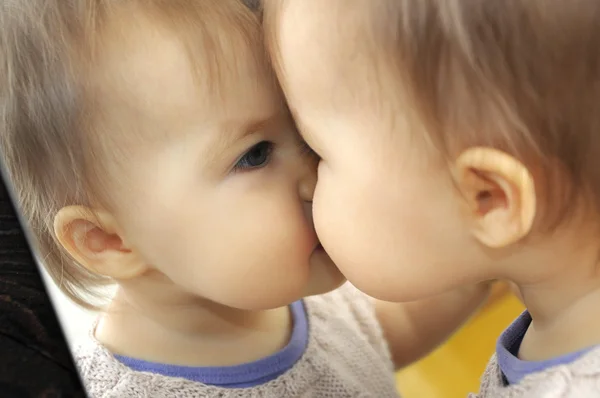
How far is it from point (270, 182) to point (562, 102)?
23 centimetres

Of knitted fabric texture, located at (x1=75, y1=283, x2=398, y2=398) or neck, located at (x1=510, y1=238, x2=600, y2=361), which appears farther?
knitted fabric texture, located at (x1=75, y1=283, x2=398, y2=398)

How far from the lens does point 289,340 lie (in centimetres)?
65

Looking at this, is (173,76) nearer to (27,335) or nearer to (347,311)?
(27,335)

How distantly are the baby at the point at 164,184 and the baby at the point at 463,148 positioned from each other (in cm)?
2

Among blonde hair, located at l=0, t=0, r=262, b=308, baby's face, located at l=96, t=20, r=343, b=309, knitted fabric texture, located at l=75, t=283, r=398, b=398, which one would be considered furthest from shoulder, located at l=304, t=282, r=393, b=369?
blonde hair, located at l=0, t=0, r=262, b=308

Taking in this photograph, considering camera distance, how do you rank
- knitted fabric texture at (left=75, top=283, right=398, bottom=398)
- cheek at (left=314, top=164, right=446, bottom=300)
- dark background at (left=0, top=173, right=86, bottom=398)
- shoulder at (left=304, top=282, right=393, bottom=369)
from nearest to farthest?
1. dark background at (left=0, top=173, right=86, bottom=398)
2. cheek at (left=314, top=164, right=446, bottom=300)
3. knitted fabric texture at (left=75, top=283, right=398, bottom=398)
4. shoulder at (left=304, top=282, right=393, bottom=369)

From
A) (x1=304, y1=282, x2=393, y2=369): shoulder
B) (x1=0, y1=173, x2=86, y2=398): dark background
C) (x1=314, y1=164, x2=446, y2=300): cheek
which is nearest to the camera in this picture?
(x1=0, y1=173, x2=86, y2=398): dark background

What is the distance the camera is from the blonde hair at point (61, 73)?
43 cm

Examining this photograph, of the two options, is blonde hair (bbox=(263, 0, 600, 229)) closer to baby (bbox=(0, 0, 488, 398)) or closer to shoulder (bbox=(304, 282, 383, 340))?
baby (bbox=(0, 0, 488, 398))

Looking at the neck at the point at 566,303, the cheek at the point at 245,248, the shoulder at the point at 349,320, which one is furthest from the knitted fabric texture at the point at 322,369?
the neck at the point at 566,303

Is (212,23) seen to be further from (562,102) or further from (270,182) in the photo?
(562,102)

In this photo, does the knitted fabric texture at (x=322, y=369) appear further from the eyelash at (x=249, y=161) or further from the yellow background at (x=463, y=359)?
the eyelash at (x=249, y=161)

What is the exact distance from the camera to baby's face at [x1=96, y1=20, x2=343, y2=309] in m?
0.45

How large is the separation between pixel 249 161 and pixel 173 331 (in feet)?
0.64
